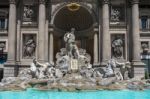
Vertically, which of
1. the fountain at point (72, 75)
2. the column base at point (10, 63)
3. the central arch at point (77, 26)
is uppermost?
the central arch at point (77, 26)

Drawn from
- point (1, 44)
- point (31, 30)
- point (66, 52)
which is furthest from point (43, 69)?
point (1, 44)

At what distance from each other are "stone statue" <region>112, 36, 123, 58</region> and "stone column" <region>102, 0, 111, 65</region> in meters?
1.14

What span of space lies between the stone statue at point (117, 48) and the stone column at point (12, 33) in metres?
13.6

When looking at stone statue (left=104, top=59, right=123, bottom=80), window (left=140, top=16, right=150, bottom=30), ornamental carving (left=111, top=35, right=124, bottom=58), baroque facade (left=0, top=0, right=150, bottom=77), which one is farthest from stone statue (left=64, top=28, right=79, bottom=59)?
window (left=140, top=16, right=150, bottom=30)

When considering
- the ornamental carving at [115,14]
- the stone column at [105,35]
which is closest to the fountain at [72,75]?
the stone column at [105,35]

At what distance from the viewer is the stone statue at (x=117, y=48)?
40722 mm

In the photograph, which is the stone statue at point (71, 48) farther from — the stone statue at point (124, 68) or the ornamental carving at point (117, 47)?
the stone statue at point (124, 68)

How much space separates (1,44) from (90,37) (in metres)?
13.0

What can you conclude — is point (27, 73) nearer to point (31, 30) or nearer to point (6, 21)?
point (31, 30)

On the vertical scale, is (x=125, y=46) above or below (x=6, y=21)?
below

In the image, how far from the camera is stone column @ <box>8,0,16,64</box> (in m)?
40.0

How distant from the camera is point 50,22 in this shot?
137 ft

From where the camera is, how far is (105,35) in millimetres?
39875

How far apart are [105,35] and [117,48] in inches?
102
